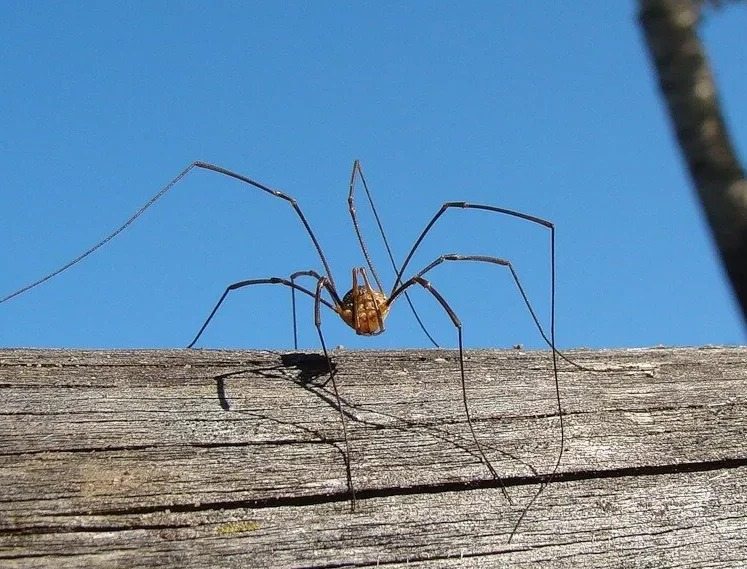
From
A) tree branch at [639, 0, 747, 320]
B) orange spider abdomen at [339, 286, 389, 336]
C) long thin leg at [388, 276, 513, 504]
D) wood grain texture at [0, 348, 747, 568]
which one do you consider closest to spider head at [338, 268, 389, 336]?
orange spider abdomen at [339, 286, 389, 336]

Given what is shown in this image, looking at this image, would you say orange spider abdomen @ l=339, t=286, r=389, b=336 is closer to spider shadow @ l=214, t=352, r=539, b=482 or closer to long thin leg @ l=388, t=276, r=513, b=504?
long thin leg @ l=388, t=276, r=513, b=504

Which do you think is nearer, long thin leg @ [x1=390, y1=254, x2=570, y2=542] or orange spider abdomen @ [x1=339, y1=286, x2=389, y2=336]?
long thin leg @ [x1=390, y1=254, x2=570, y2=542]

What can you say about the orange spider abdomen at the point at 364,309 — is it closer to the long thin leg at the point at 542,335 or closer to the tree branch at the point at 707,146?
the long thin leg at the point at 542,335

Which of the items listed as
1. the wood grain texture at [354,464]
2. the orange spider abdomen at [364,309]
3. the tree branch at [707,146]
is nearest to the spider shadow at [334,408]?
the wood grain texture at [354,464]

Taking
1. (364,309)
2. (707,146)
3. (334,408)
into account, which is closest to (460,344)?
(334,408)

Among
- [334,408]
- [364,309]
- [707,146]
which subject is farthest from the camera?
[364,309]

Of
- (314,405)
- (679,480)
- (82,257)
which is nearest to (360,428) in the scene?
(314,405)

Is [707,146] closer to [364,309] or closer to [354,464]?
[354,464]

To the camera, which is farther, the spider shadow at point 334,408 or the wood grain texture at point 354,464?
the spider shadow at point 334,408
